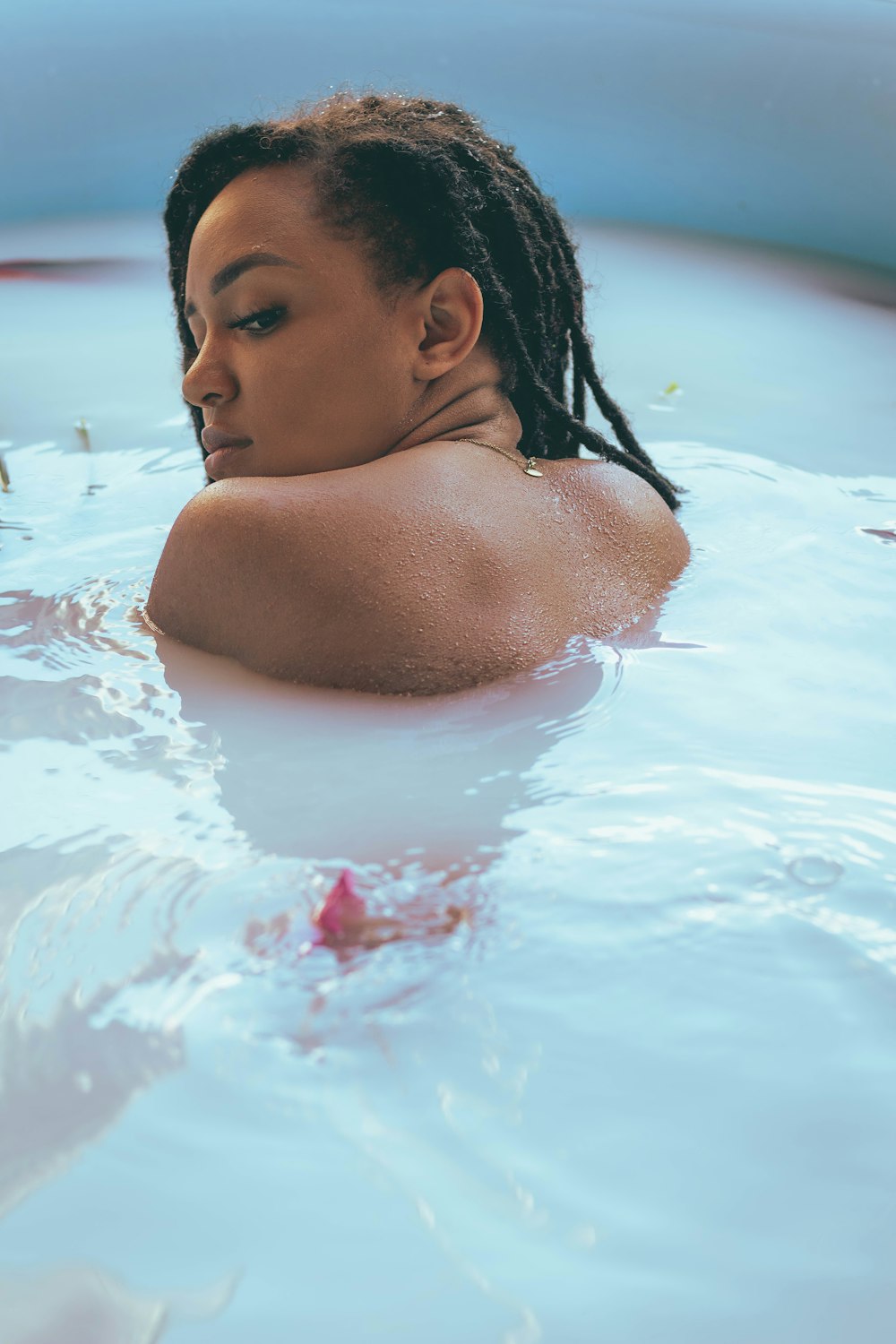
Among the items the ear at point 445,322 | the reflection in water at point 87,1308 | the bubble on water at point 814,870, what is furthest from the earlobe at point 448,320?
the reflection in water at point 87,1308

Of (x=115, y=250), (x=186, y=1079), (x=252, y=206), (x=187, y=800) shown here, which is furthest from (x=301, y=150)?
(x=115, y=250)

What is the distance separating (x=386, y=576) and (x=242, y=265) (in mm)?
417

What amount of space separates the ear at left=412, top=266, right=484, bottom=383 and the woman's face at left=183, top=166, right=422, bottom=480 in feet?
0.06

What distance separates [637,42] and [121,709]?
9.10ft

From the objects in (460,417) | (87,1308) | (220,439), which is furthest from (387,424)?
(87,1308)

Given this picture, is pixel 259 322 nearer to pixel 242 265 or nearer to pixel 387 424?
pixel 242 265

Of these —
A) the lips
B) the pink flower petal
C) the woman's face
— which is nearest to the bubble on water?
the pink flower petal

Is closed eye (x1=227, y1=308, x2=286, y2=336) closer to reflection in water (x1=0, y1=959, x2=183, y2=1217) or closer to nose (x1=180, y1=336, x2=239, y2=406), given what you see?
nose (x1=180, y1=336, x2=239, y2=406)

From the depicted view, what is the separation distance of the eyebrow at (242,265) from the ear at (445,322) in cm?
15

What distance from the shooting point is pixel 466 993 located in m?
0.87

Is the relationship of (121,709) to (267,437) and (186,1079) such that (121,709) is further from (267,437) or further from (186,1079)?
(186,1079)

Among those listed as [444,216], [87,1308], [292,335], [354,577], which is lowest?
[87,1308]

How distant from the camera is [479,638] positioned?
1.26 meters

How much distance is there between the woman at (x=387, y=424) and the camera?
125 cm
